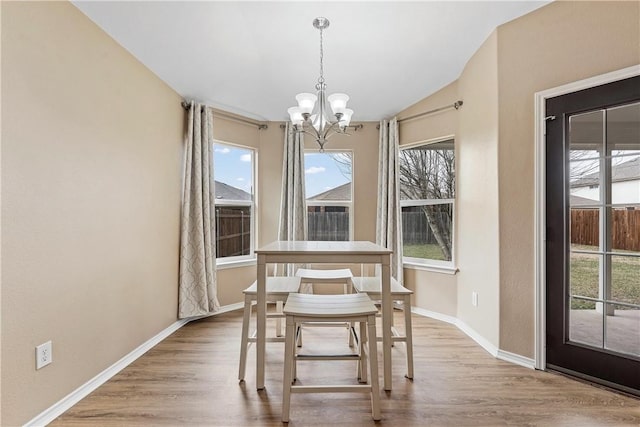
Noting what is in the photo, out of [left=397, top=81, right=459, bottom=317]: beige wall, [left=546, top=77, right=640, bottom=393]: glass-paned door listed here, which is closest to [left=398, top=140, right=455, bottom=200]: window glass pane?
[left=397, top=81, right=459, bottom=317]: beige wall

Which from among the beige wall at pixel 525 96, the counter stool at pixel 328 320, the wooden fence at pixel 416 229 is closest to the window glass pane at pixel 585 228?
the beige wall at pixel 525 96

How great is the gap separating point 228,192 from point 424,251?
236cm

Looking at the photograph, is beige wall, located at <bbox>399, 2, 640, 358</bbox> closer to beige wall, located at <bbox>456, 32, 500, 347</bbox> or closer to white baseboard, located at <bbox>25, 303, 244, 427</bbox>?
beige wall, located at <bbox>456, 32, 500, 347</bbox>

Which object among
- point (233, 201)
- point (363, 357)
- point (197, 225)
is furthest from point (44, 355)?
point (233, 201)

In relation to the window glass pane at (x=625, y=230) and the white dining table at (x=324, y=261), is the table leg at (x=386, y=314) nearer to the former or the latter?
the white dining table at (x=324, y=261)

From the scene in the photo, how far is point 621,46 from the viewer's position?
194 cm

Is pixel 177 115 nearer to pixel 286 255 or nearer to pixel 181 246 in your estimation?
pixel 181 246

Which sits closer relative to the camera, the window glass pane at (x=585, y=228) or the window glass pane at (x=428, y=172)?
the window glass pane at (x=585, y=228)

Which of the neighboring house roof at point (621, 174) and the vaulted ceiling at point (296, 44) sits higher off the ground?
the vaulted ceiling at point (296, 44)

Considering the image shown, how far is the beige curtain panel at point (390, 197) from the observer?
3605mm

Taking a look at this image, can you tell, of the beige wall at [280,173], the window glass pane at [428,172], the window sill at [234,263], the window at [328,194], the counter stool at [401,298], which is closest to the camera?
the counter stool at [401,298]

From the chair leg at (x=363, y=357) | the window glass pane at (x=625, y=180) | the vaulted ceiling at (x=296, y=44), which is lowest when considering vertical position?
the chair leg at (x=363, y=357)

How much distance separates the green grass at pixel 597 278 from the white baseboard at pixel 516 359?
0.49 m

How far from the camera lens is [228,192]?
375cm
